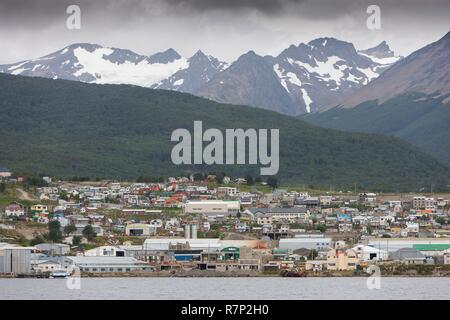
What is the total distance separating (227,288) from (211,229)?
28144mm

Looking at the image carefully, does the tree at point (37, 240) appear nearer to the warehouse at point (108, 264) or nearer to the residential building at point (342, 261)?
the warehouse at point (108, 264)

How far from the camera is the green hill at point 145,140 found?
11638cm

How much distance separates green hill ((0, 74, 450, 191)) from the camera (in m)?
116

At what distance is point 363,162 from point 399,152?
706cm

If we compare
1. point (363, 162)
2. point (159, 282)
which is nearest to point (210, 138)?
point (363, 162)

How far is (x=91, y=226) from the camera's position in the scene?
248 ft

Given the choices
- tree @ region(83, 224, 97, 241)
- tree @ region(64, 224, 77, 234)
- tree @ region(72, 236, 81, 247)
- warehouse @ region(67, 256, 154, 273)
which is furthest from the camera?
tree @ region(64, 224, 77, 234)

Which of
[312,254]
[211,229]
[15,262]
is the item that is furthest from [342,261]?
[211,229]

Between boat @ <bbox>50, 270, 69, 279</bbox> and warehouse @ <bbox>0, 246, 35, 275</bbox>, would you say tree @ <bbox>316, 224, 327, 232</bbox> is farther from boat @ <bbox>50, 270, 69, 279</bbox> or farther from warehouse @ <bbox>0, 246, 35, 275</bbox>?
warehouse @ <bbox>0, 246, 35, 275</bbox>

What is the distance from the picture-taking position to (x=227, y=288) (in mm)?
50125

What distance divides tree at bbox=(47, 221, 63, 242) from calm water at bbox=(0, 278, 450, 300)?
47.5 feet

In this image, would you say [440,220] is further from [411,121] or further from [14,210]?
[411,121]

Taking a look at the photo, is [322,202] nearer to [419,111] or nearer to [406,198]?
[406,198]

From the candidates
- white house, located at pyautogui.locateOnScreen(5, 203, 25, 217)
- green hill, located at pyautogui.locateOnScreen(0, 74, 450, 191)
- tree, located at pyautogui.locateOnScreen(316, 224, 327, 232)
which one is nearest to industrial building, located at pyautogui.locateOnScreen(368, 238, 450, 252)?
tree, located at pyautogui.locateOnScreen(316, 224, 327, 232)
